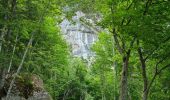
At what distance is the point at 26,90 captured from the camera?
19578mm

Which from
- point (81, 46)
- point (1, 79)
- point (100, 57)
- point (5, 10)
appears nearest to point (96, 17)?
point (5, 10)

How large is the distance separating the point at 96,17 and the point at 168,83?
7.23 m

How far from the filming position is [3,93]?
700 inches

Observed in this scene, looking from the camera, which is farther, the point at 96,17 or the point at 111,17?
the point at 96,17

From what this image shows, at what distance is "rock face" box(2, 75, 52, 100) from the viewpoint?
61.7 ft

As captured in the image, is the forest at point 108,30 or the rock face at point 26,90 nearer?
the forest at point 108,30

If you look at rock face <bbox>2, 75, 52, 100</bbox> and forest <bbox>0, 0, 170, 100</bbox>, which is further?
rock face <bbox>2, 75, 52, 100</bbox>

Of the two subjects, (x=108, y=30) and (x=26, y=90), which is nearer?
(x=108, y=30)

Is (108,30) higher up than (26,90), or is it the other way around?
(108,30)

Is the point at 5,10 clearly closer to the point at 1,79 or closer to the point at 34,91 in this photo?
the point at 1,79

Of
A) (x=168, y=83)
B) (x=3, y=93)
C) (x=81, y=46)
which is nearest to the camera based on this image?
(x=3, y=93)

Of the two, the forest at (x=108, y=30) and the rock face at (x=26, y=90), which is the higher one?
the forest at (x=108, y=30)

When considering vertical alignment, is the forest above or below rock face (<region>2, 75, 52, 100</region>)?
above

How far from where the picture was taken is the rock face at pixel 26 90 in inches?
741
